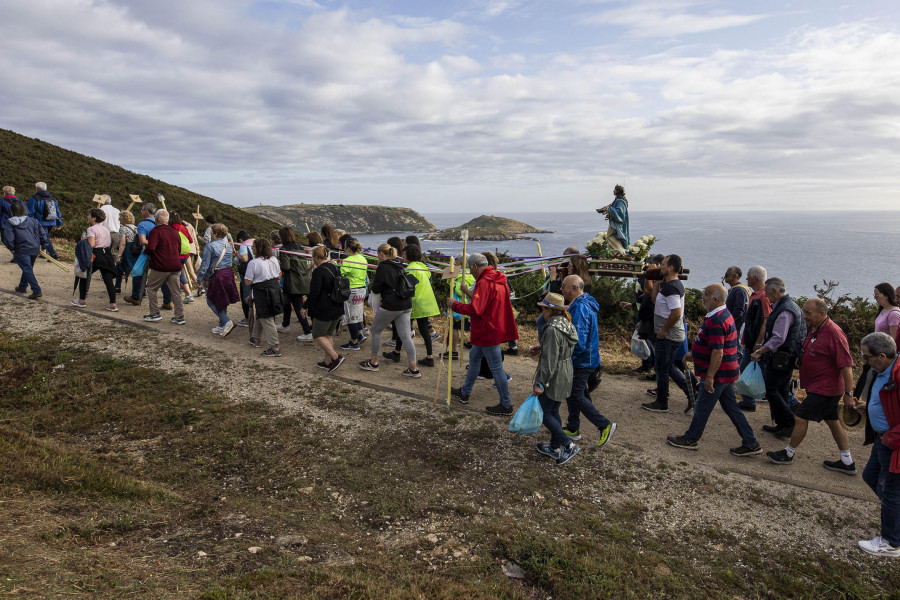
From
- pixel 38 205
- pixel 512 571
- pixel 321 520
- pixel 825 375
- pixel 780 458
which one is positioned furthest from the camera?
pixel 38 205

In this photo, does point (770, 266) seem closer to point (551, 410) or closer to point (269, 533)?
point (551, 410)

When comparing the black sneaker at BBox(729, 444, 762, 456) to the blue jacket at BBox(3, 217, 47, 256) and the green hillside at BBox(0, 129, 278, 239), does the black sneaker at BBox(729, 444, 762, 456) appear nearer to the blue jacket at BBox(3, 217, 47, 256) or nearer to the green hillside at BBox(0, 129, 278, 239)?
the blue jacket at BBox(3, 217, 47, 256)

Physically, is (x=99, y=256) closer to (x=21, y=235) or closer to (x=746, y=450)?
(x=21, y=235)

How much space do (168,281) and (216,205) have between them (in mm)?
25486

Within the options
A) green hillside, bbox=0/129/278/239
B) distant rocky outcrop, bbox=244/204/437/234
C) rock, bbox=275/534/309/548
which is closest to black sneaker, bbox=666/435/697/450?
rock, bbox=275/534/309/548

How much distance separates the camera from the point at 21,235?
32.9 feet

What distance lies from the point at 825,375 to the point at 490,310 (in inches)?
147

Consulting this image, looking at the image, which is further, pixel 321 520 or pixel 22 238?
pixel 22 238

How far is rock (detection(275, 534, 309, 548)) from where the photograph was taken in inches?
150

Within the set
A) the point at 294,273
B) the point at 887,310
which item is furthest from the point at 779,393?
the point at 294,273

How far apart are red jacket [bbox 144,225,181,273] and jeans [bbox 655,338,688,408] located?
351 inches

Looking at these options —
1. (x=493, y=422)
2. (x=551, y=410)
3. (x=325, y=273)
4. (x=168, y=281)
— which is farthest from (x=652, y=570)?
(x=168, y=281)

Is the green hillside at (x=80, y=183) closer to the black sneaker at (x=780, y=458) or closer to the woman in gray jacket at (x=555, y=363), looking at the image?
the woman in gray jacket at (x=555, y=363)

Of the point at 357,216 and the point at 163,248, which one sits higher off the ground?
the point at 357,216
